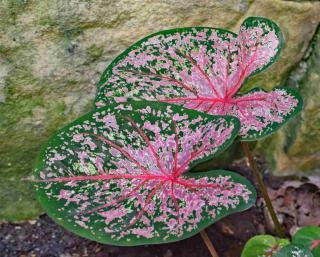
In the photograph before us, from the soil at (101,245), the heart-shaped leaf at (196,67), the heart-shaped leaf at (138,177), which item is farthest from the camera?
the soil at (101,245)

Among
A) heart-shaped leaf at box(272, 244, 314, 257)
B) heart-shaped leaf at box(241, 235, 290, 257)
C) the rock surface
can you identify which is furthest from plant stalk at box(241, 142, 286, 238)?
the rock surface

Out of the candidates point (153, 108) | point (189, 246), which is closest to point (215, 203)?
point (153, 108)

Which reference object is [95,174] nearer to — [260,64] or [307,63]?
[260,64]

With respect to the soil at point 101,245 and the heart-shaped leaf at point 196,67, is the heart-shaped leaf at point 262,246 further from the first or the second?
the heart-shaped leaf at point 196,67

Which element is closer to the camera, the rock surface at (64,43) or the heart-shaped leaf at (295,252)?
the heart-shaped leaf at (295,252)

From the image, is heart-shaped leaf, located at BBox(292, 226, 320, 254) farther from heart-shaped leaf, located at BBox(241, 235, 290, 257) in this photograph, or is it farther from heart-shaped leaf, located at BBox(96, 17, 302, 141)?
heart-shaped leaf, located at BBox(96, 17, 302, 141)

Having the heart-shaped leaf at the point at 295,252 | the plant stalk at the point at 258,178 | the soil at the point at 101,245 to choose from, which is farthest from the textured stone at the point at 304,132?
the heart-shaped leaf at the point at 295,252
